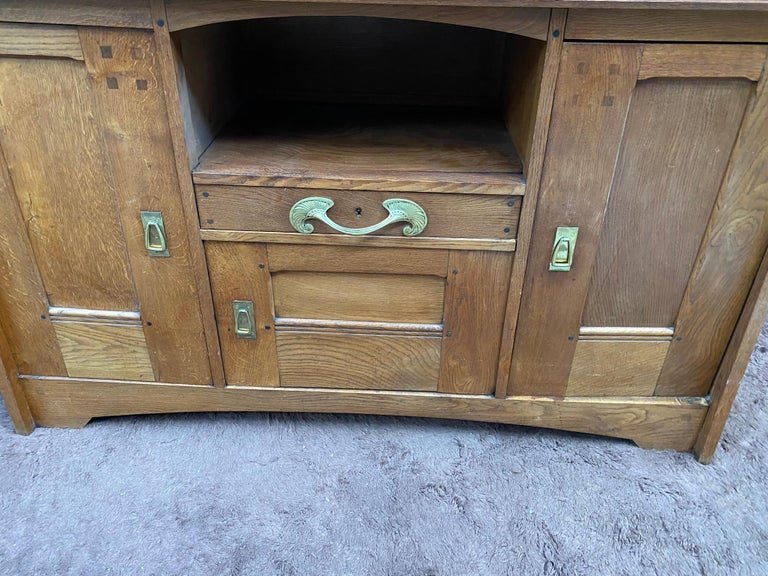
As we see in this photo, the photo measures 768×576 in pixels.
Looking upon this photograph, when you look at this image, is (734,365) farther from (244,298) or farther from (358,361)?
(244,298)

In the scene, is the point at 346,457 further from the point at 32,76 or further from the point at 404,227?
the point at 32,76

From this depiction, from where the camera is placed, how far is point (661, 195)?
0.86 meters

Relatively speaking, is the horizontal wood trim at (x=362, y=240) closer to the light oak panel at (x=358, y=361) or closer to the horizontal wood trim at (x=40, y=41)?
the light oak panel at (x=358, y=361)

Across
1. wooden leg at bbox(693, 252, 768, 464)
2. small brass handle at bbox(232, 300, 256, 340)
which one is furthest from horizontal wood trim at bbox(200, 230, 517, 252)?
wooden leg at bbox(693, 252, 768, 464)

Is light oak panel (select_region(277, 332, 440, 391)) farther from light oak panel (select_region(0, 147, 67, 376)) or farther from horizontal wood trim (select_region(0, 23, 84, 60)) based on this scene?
horizontal wood trim (select_region(0, 23, 84, 60))

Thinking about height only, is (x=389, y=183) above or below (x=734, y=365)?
above

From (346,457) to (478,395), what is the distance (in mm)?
269

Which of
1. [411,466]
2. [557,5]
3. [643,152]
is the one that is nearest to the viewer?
[557,5]

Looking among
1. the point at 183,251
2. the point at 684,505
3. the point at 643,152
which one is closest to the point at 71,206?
the point at 183,251

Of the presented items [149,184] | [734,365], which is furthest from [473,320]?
[149,184]

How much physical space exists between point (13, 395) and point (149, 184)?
507 mm

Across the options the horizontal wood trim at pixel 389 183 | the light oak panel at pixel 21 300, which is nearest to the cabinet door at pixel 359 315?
the horizontal wood trim at pixel 389 183

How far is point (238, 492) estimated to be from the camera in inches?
39.6

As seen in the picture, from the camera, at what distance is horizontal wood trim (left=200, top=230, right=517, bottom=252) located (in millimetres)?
895
